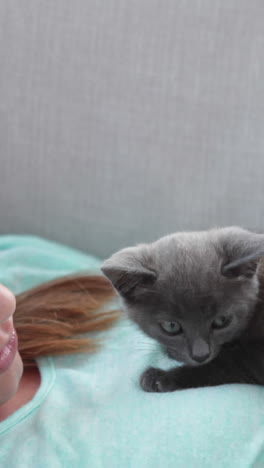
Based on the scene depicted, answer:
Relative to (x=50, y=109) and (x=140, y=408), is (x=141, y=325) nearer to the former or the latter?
(x=140, y=408)

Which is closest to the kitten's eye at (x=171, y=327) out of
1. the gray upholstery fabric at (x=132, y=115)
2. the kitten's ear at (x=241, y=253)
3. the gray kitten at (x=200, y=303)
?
the gray kitten at (x=200, y=303)

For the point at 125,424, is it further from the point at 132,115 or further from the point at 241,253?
the point at 132,115

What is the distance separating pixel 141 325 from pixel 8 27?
0.91 meters

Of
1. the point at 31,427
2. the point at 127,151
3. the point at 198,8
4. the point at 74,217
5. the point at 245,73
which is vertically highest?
the point at 198,8

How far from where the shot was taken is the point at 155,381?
113 cm

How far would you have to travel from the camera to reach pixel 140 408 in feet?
3.43

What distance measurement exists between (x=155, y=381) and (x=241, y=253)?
0.28 meters

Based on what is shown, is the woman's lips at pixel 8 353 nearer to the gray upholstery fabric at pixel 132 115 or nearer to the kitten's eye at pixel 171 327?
the kitten's eye at pixel 171 327

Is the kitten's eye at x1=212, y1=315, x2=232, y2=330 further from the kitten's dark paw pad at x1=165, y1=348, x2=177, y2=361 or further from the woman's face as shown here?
the woman's face

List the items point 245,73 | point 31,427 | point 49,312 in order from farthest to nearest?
point 245,73 < point 49,312 < point 31,427

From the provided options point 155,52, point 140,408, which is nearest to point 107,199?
point 155,52

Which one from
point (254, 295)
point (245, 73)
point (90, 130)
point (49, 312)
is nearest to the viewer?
point (254, 295)

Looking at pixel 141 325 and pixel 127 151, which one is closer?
pixel 141 325

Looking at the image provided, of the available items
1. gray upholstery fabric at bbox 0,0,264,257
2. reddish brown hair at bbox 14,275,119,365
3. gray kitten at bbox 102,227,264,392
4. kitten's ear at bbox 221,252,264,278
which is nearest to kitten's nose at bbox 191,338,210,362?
gray kitten at bbox 102,227,264,392
